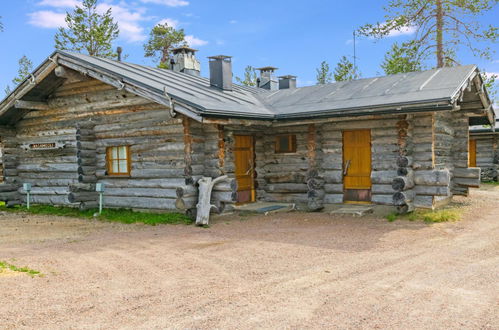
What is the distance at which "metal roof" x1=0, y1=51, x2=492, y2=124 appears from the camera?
10648mm

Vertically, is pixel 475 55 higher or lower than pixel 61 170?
higher

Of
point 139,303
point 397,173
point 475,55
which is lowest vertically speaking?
point 139,303

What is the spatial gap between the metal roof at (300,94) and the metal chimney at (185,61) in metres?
3.37

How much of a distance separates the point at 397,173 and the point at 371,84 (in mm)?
3444

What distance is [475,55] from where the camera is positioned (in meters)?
21.6

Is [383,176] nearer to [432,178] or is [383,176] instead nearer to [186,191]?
[432,178]

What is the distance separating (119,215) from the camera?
12664 mm

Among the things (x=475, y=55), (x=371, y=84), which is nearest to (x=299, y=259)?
(x=371, y=84)

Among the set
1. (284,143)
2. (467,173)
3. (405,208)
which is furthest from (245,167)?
(467,173)

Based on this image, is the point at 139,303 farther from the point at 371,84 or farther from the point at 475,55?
the point at 475,55

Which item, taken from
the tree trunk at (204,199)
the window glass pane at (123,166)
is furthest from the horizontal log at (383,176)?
the window glass pane at (123,166)

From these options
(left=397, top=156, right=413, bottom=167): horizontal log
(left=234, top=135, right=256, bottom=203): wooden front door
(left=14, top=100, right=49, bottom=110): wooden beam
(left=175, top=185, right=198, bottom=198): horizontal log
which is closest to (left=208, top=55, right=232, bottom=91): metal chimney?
(left=234, top=135, right=256, bottom=203): wooden front door

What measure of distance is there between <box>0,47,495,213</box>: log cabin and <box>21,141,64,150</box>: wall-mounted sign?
54 mm

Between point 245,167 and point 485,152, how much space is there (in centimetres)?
1506
